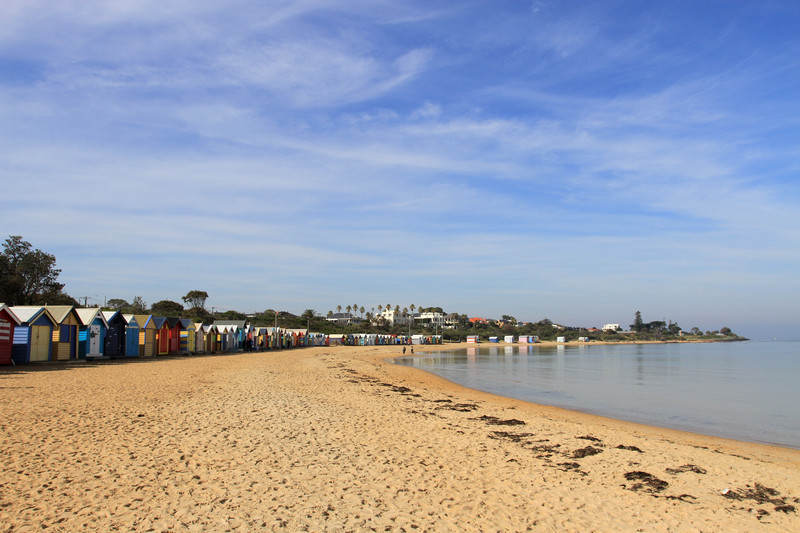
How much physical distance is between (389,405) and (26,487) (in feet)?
33.9

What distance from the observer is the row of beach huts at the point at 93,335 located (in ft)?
77.3

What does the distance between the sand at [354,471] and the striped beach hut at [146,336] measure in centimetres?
2172

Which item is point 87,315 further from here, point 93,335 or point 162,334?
point 162,334

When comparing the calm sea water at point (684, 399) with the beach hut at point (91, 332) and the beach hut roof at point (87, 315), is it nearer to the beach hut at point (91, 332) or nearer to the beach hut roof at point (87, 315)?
the beach hut at point (91, 332)

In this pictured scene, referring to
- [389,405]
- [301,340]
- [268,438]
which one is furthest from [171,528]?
[301,340]

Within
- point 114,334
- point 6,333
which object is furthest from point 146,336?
point 6,333

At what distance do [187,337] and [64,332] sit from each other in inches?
560

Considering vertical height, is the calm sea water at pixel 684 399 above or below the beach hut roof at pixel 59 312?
below

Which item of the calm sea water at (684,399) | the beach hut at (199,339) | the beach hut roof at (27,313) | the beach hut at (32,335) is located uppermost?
the beach hut roof at (27,313)

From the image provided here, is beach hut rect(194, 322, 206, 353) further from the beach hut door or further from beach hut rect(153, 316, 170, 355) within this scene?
the beach hut door

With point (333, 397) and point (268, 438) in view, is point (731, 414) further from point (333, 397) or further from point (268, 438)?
point (268, 438)

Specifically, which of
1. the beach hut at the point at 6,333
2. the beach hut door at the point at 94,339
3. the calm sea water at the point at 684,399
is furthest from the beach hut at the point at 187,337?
the calm sea water at the point at 684,399

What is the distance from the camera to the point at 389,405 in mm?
15391

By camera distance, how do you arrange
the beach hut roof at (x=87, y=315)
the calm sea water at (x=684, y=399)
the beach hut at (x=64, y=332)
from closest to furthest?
the calm sea water at (x=684, y=399), the beach hut at (x=64, y=332), the beach hut roof at (x=87, y=315)
